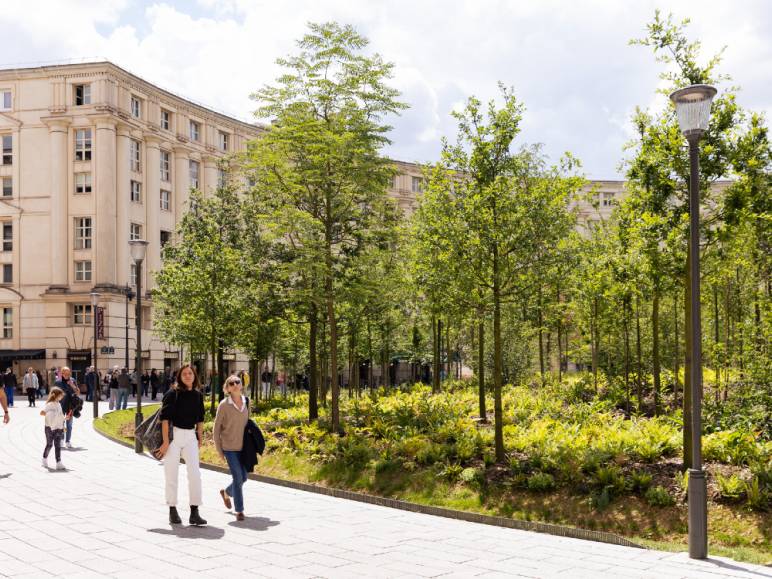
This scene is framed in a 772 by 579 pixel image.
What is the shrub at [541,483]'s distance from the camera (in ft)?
44.9

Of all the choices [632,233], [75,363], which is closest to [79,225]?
[75,363]

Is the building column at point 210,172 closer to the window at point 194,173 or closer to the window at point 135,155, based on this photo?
the window at point 194,173

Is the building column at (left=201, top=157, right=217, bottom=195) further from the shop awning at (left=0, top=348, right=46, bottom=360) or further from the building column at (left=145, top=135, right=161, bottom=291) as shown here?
the shop awning at (left=0, top=348, right=46, bottom=360)

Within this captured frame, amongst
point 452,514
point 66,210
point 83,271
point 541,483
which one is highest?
point 66,210

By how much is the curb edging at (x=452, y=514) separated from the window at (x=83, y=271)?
1513 inches

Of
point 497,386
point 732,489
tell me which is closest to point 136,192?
point 497,386

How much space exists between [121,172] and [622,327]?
3826 cm

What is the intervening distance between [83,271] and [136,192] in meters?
6.71

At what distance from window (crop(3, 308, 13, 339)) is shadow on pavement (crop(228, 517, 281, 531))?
46921 mm

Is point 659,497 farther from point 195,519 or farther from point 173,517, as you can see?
point 173,517

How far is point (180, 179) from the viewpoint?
58.3m

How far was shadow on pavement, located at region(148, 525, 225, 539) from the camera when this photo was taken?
9234mm

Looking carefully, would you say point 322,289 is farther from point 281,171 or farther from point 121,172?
point 121,172

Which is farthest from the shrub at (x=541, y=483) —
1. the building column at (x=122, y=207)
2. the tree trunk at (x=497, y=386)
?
the building column at (x=122, y=207)
